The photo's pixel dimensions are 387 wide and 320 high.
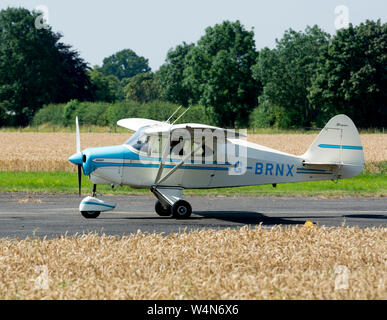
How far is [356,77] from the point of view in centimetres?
7075

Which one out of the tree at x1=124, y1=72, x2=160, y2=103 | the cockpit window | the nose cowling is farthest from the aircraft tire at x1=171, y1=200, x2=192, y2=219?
the tree at x1=124, y1=72, x2=160, y2=103

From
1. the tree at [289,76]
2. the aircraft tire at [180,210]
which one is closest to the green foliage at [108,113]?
the tree at [289,76]

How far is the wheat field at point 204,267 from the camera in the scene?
6816mm

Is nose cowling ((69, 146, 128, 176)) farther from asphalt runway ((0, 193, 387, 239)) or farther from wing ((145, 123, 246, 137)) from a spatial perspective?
asphalt runway ((0, 193, 387, 239))

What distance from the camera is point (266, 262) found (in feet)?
27.6

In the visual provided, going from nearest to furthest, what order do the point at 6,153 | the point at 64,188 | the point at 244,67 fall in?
the point at 64,188 → the point at 6,153 → the point at 244,67

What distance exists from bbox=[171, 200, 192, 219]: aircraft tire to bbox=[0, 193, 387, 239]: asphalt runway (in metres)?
0.21

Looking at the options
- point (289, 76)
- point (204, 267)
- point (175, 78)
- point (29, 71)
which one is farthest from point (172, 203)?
point (175, 78)

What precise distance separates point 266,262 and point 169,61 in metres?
116

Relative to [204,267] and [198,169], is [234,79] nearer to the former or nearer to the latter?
[198,169]

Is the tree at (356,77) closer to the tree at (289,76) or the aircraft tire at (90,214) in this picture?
the tree at (289,76)

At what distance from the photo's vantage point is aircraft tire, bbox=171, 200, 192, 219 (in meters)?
15.7

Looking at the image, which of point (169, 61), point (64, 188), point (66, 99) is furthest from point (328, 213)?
point (169, 61)
